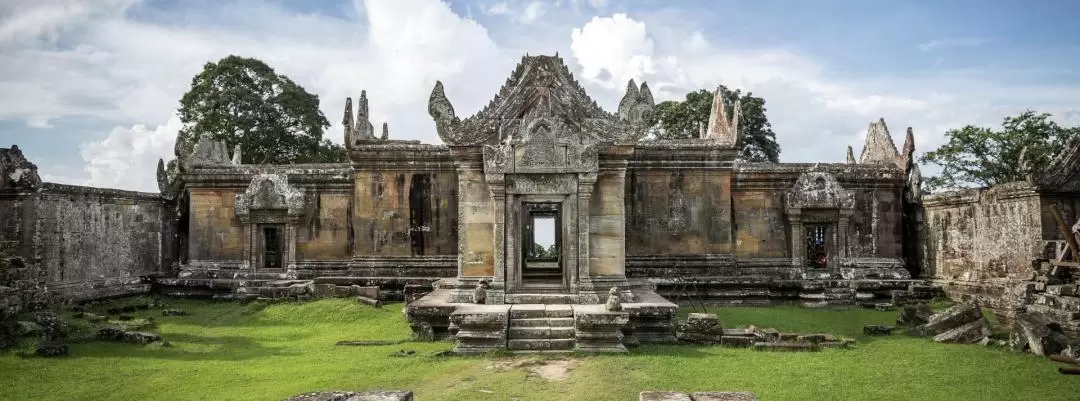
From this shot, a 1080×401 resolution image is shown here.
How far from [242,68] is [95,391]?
24675 millimetres

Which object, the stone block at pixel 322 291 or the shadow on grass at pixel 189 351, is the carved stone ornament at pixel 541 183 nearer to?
the shadow on grass at pixel 189 351

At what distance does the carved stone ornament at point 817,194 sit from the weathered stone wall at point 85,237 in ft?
54.4

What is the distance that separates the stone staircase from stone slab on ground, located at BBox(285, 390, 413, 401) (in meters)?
4.80

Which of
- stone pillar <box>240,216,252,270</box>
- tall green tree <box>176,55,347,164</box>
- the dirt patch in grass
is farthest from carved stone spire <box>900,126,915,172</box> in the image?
tall green tree <box>176,55,347,164</box>

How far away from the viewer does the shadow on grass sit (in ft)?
35.9

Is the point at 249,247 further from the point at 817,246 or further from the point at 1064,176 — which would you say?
the point at 1064,176

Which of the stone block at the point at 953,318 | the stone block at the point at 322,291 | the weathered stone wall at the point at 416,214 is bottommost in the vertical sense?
the stone block at the point at 953,318

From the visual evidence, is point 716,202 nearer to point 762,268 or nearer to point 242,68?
point 762,268

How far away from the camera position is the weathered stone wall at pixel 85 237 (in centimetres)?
1627

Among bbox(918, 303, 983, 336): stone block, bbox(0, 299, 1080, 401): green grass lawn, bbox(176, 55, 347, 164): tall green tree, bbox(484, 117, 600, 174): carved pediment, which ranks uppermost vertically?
bbox(176, 55, 347, 164): tall green tree

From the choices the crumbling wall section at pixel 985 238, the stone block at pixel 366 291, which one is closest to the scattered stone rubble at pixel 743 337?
the crumbling wall section at pixel 985 238

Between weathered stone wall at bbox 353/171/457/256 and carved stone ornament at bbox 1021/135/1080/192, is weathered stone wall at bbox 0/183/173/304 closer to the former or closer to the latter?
weathered stone wall at bbox 353/171/457/256

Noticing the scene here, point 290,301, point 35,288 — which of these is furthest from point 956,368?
point 35,288

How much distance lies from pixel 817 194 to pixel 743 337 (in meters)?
8.03
